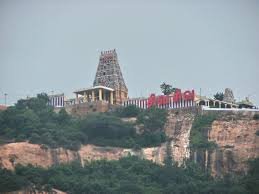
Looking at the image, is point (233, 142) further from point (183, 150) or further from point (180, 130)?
point (180, 130)

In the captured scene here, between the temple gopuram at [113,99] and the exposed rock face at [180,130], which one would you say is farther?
the temple gopuram at [113,99]

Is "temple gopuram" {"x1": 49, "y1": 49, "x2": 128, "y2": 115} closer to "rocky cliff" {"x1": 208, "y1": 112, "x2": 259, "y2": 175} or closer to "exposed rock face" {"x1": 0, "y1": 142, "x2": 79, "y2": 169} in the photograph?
"exposed rock face" {"x1": 0, "y1": 142, "x2": 79, "y2": 169}

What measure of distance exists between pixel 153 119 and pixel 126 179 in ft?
31.0

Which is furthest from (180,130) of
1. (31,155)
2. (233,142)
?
(31,155)

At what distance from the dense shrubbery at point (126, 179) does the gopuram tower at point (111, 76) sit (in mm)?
12470

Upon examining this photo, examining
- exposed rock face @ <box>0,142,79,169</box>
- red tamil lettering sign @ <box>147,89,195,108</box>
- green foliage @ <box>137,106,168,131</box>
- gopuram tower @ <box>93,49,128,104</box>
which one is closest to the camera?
exposed rock face @ <box>0,142,79,169</box>

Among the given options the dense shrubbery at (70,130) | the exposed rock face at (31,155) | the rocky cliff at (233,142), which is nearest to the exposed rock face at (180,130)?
the dense shrubbery at (70,130)

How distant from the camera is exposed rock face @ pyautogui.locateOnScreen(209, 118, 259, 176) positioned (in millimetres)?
106312

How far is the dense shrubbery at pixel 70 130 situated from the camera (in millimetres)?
109000

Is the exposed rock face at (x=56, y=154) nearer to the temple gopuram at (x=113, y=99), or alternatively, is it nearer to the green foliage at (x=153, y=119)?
the green foliage at (x=153, y=119)

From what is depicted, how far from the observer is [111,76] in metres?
120

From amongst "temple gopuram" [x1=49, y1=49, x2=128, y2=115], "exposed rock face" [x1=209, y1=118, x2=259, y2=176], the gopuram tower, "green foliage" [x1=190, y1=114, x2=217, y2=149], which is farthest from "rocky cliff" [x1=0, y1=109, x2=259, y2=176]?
the gopuram tower

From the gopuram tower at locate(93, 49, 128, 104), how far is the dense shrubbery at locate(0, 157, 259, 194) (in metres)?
12.5

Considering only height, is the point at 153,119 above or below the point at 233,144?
above
